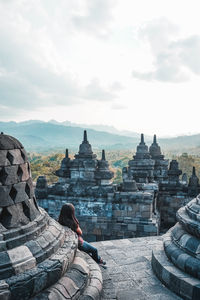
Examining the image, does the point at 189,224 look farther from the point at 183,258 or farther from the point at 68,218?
the point at 68,218

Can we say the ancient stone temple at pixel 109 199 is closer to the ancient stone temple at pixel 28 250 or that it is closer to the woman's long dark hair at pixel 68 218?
the woman's long dark hair at pixel 68 218

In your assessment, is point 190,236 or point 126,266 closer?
point 190,236

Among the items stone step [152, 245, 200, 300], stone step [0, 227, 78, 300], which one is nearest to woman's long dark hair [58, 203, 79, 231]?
stone step [0, 227, 78, 300]

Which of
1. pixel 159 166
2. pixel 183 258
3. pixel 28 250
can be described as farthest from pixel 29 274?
pixel 159 166

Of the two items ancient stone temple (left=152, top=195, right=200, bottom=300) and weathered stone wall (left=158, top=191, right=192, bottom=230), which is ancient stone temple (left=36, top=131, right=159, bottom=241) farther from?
ancient stone temple (left=152, top=195, right=200, bottom=300)

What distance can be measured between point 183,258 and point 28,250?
2720 millimetres

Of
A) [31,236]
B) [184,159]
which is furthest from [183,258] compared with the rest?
[184,159]

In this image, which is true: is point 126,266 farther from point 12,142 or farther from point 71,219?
point 12,142

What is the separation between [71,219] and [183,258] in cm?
210

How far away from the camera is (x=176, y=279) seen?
4305mm

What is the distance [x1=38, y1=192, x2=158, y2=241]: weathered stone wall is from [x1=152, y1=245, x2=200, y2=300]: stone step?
4213 mm

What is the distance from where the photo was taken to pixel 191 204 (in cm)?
508

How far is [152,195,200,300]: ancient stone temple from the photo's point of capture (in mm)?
4176

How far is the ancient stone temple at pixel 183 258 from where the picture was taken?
418 cm
